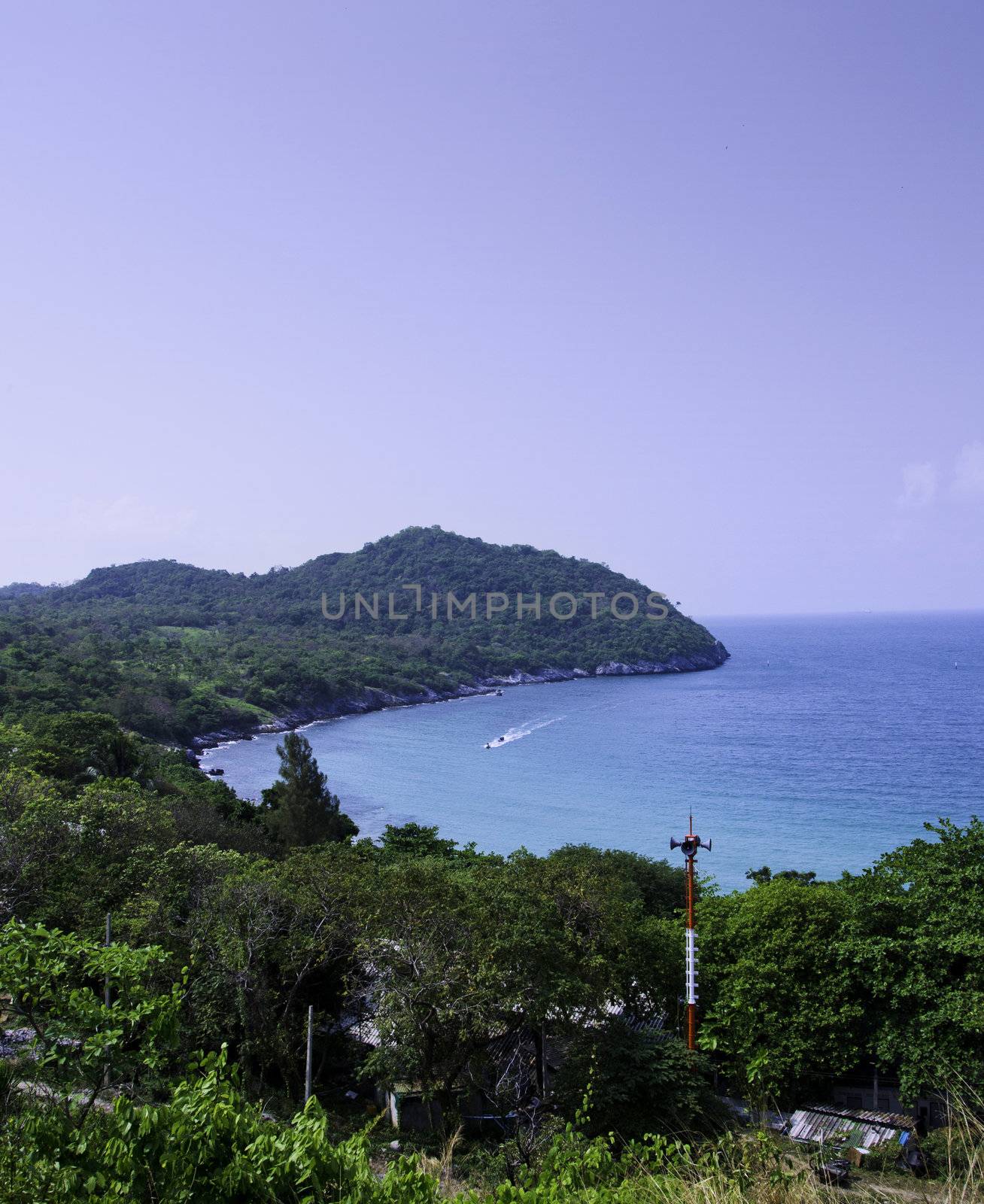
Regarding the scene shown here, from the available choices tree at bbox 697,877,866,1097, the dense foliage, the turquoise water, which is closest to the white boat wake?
the turquoise water

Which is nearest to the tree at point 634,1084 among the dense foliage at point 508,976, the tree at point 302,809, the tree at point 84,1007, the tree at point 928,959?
the dense foliage at point 508,976

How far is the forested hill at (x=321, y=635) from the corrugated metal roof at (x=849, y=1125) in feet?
95.9

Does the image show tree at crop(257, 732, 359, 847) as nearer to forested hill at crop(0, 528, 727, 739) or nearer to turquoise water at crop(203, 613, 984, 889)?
turquoise water at crop(203, 613, 984, 889)

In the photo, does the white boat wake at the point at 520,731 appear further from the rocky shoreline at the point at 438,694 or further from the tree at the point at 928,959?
the tree at the point at 928,959

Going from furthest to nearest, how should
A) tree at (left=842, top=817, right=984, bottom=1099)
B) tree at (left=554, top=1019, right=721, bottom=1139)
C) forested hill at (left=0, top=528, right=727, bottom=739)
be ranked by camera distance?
forested hill at (left=0, top=528, right=727, bottom=739) < tree at (left=842, top=817, right=984, bottom=1099) < tree at (left=554, top=1019, right=721, bottom=1139)

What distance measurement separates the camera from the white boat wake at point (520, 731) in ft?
168

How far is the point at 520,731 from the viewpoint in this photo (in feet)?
182

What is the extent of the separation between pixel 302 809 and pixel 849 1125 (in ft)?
52.8

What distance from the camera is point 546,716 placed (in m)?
62.2

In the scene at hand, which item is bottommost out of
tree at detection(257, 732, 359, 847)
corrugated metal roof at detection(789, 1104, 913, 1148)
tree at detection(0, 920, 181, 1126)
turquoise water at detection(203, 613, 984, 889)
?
turquoise water at detection(203, 613, 984, 889)

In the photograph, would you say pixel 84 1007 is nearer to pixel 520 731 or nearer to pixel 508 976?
pixel 508 976

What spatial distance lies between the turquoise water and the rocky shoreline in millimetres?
1930

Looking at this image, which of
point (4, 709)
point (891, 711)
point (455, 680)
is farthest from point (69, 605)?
point (891, 711)

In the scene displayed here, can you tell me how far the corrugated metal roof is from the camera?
31.9ft
